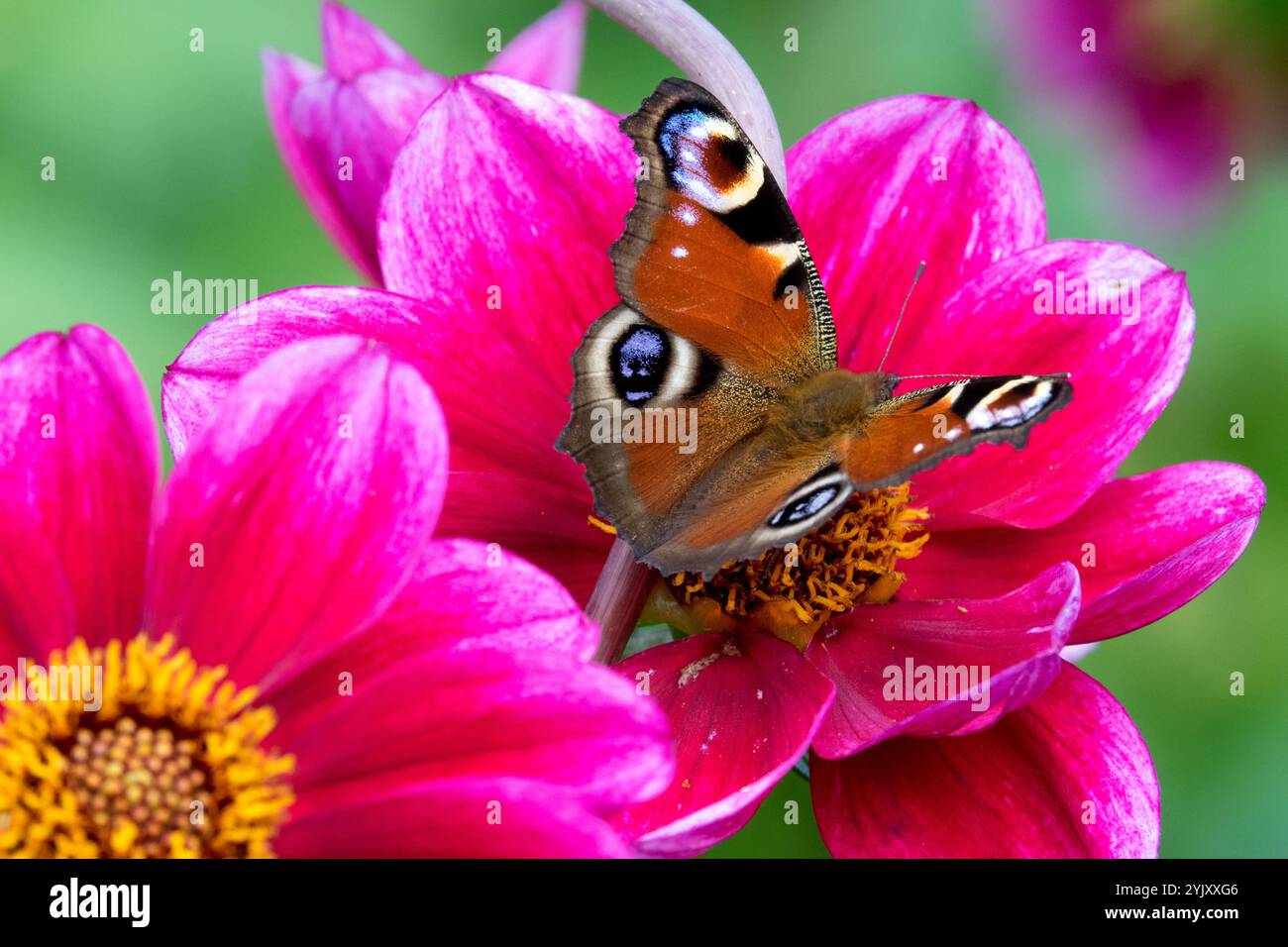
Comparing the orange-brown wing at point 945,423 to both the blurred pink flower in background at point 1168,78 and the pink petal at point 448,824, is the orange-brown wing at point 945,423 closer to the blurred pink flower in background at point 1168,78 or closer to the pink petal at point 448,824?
the pink petal at point 448,824

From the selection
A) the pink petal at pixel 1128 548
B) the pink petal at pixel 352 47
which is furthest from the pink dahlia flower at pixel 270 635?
the pink petal at pixel 352 47

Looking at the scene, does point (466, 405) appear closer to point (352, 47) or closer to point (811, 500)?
point (811, 500)

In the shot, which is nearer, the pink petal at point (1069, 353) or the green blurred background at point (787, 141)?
the pink petal at point (1069, 353)

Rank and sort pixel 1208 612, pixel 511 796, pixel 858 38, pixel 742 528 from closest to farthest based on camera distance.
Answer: pixel 511 796, pixel 742 528, pixel 1208 612, pixel 858 38

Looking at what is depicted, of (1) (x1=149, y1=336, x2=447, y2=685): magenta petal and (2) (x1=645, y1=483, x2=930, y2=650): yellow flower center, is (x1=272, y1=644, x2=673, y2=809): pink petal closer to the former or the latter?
(1) (x1=149, y1=336, x2=447, y2=685): magenta petal

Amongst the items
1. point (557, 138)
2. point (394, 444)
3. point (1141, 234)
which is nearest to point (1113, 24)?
point (1141, 234)

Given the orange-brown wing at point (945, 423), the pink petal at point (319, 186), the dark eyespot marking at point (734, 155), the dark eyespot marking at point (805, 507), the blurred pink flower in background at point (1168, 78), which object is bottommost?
the dark eyespot marking at point (805, 507)
